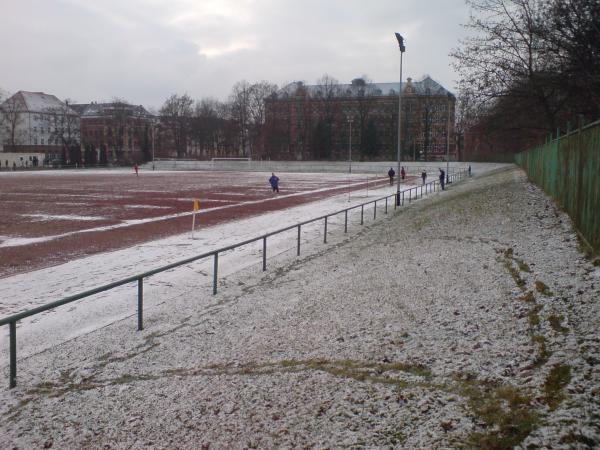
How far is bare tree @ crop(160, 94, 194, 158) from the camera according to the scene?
12469 centimetres

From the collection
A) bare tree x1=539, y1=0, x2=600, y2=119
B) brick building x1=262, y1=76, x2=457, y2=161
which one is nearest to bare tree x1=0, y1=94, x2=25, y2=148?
brick building x1=262, y1=76, x2=457, y2=161

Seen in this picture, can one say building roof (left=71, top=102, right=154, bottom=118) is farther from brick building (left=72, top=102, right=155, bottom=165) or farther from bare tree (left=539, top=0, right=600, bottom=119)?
bare tree (left=539, top=0, right=600, bottom=119)

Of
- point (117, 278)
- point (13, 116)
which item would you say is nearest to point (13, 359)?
point (117, 278)

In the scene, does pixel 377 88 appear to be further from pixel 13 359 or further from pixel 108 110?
pixel 13 359

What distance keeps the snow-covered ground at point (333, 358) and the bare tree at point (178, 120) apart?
116640 mm

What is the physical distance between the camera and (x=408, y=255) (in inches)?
508

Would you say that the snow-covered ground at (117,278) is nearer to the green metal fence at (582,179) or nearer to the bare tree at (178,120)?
the green metal fence at (582,179)

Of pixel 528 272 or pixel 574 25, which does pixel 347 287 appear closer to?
pixel 528 272

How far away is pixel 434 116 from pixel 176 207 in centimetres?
8706

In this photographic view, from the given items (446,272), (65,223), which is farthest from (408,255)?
(65,223)

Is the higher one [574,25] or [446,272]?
[574,25]

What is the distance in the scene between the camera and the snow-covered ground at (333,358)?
496cm

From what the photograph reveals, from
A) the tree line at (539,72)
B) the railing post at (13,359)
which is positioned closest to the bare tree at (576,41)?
the tree line at (539,72)

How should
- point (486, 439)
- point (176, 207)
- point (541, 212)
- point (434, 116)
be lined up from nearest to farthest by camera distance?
point (486, 439) < point (541, 212) < point (176, 207) < point (434, 116)
